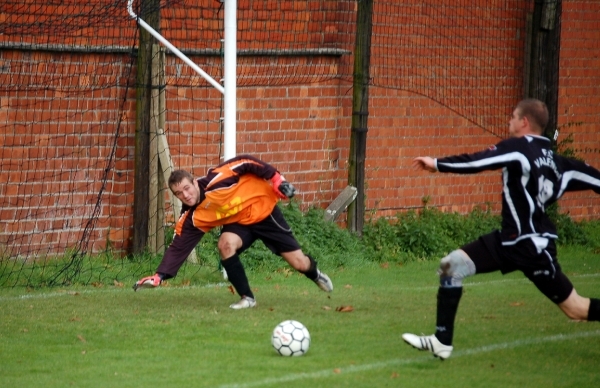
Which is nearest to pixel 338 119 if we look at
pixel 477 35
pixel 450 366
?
pixel 477 35

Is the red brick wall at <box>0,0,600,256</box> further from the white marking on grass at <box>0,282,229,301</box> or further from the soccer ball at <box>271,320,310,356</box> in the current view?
the soccer ball at <box>271,320,310,356</box>

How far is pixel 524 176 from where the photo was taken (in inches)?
285

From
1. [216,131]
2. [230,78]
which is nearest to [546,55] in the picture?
[216,131]

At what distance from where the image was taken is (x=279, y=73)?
12.9 meters

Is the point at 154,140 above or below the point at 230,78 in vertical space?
below

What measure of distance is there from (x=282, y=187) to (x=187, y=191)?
813mm

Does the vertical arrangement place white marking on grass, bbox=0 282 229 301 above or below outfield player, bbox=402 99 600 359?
below

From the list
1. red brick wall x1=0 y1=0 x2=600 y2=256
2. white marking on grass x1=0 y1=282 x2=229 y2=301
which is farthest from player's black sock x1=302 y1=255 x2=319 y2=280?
red brick wall x1=0 y1=0 x2=600 y2=256

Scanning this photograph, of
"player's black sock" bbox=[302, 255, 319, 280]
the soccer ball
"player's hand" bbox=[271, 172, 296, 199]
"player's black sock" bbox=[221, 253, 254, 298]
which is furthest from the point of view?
"player's black sock" bbox=[302, 255, 319, 280]

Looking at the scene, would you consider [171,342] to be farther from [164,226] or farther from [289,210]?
[289,210]

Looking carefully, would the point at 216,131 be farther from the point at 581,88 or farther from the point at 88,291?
the point at 581,88

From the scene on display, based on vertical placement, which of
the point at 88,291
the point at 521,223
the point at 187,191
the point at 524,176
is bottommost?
the point at 88,291

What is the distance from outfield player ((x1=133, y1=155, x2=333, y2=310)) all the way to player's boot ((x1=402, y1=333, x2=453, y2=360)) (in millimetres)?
2302

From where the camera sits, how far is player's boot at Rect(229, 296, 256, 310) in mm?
9374
